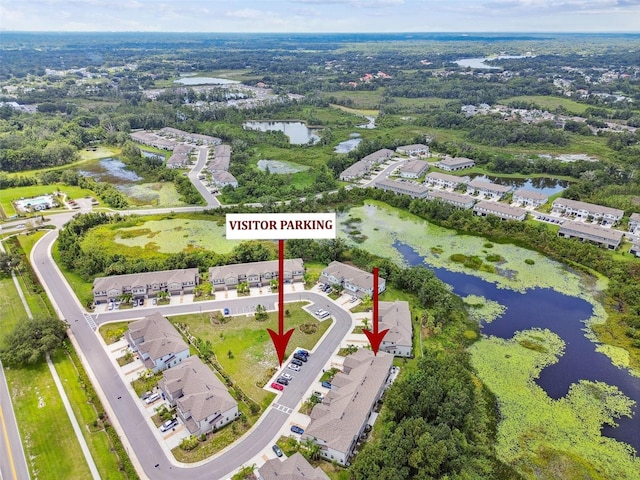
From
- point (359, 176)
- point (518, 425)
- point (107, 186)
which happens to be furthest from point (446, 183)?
point (107, 186)

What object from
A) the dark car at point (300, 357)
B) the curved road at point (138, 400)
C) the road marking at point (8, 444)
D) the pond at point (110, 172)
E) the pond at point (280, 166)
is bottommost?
the road marking at point (8, 444)

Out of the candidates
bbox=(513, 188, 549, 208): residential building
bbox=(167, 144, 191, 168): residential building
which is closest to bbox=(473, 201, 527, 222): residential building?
bbox=(513, 188, 549, 208): residential building

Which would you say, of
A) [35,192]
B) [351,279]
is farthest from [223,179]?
[351,279]

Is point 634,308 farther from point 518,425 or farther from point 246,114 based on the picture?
point 246,114

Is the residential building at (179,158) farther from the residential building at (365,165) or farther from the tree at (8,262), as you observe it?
the tree at (8,262)

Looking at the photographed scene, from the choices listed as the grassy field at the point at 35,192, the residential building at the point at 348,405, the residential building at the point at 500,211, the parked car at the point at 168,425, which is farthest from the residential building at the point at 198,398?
the grassy field at the point at 35,192

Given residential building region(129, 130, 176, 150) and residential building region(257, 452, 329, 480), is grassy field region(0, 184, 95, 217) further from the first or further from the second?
residential building region(257, 452, 329, 480)

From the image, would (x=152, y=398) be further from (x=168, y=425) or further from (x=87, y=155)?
(x=87, y=155)
